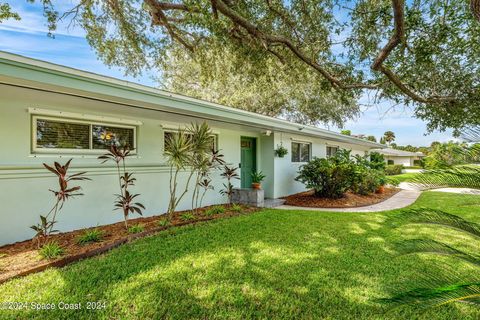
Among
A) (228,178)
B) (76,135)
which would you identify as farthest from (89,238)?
(228,178)

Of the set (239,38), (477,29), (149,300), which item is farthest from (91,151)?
(477,29)

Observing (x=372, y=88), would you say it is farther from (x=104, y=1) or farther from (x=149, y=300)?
(x=104, y=1)

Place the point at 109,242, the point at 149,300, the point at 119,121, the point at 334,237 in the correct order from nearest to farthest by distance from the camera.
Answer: the point at 149,300, the point at 109,242, the point at 334,237, the point at 119,121

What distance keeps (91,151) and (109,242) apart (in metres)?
2.26

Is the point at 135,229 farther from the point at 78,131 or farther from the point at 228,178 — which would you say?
the point at 228,178

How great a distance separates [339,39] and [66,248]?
8243 mm

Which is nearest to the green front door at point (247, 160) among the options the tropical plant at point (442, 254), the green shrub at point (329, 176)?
the green shrub at point (329, 176)

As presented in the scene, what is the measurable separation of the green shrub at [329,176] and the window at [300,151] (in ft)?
4.25

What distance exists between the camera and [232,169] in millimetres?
8742

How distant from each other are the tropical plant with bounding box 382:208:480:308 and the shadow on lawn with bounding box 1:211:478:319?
38.7 inches

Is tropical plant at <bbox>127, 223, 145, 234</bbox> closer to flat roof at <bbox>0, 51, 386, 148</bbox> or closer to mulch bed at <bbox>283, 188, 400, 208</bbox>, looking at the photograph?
flat roof at <bbox>0, 51, 386, 148</bbox>

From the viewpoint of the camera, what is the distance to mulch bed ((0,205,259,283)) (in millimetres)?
3646

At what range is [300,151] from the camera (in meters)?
11.7

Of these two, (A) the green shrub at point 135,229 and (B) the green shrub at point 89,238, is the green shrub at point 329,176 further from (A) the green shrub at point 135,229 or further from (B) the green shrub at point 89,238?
(B) the green shrub at point 89,238
